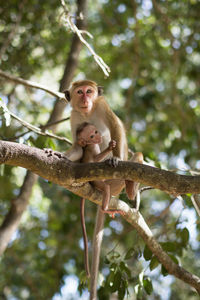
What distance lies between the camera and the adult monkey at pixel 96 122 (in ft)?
13.3

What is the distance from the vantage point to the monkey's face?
4.37 meters

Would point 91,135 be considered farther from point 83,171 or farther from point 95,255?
point 95,255

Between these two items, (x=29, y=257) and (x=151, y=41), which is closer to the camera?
(x=29, y=257)

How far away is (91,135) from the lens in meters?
4.03

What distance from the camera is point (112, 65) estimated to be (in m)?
9.79

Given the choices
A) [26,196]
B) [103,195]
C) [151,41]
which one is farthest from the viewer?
[151,41]

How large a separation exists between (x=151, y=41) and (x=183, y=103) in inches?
77.1

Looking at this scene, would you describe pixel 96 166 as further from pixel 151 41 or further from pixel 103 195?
pixel 151 41

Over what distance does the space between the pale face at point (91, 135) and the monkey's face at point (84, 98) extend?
38 centimetres

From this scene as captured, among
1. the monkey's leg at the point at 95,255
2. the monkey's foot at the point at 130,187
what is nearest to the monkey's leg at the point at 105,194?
the monkey's foot at the point at 130,187

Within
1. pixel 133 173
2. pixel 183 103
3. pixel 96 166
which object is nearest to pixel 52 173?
pixel 96 166

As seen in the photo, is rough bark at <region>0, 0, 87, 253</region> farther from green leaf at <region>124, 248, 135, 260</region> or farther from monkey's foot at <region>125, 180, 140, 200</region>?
green leaf at <region>124, 248, 135, 260</region>

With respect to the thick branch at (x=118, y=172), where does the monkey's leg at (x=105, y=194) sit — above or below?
above

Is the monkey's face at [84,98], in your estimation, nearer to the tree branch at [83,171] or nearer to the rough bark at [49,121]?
the rough bark at [49,121]
